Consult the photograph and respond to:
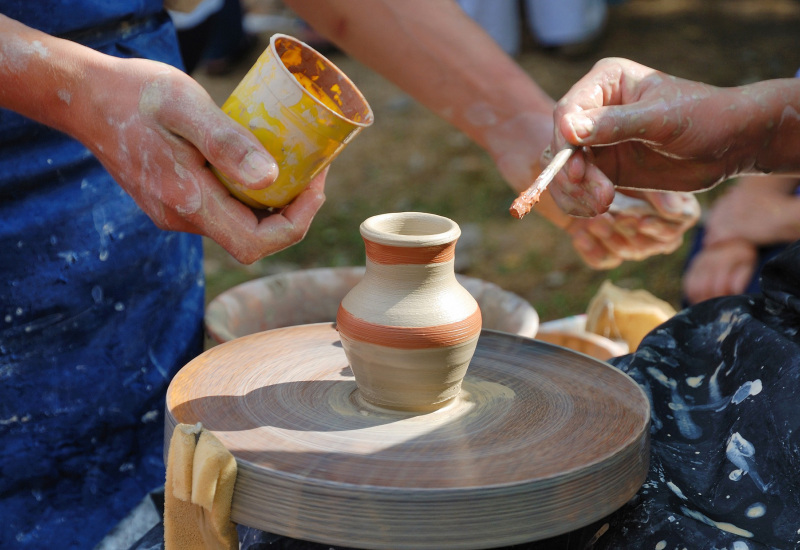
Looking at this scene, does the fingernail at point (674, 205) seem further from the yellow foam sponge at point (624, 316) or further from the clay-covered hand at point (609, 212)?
the yellow foam sponge at point (624, 316)

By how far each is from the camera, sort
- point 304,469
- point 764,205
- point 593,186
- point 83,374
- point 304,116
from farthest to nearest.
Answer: point 764,205 < point 83,374 < point 593,186 < point 304,116 < point 304,469

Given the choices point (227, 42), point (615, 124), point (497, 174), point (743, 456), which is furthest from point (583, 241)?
point (227, 42)

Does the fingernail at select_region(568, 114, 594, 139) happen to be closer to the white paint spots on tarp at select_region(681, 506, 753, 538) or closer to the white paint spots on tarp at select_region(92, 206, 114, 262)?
the white paint spots on tarp at select_region(681, 506, 753, 538)

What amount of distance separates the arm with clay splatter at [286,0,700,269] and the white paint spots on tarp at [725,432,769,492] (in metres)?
0.81

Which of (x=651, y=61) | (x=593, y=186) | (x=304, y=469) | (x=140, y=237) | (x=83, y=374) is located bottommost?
(x=651, y=61)

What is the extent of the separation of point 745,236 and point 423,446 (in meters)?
2.14

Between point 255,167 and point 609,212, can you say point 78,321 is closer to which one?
point 255,167

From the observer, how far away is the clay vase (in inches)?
52.8

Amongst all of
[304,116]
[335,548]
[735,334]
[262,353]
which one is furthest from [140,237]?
[735,334]

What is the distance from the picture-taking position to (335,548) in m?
1.28

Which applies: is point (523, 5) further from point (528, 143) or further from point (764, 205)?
point (528, 143)

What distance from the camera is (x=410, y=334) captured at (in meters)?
1.34

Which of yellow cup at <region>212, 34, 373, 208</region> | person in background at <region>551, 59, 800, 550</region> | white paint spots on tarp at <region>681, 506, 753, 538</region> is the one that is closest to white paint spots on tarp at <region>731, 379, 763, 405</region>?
person in background at <region>551, 59, 800, 550</region>

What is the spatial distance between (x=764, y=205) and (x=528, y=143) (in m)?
1.25
